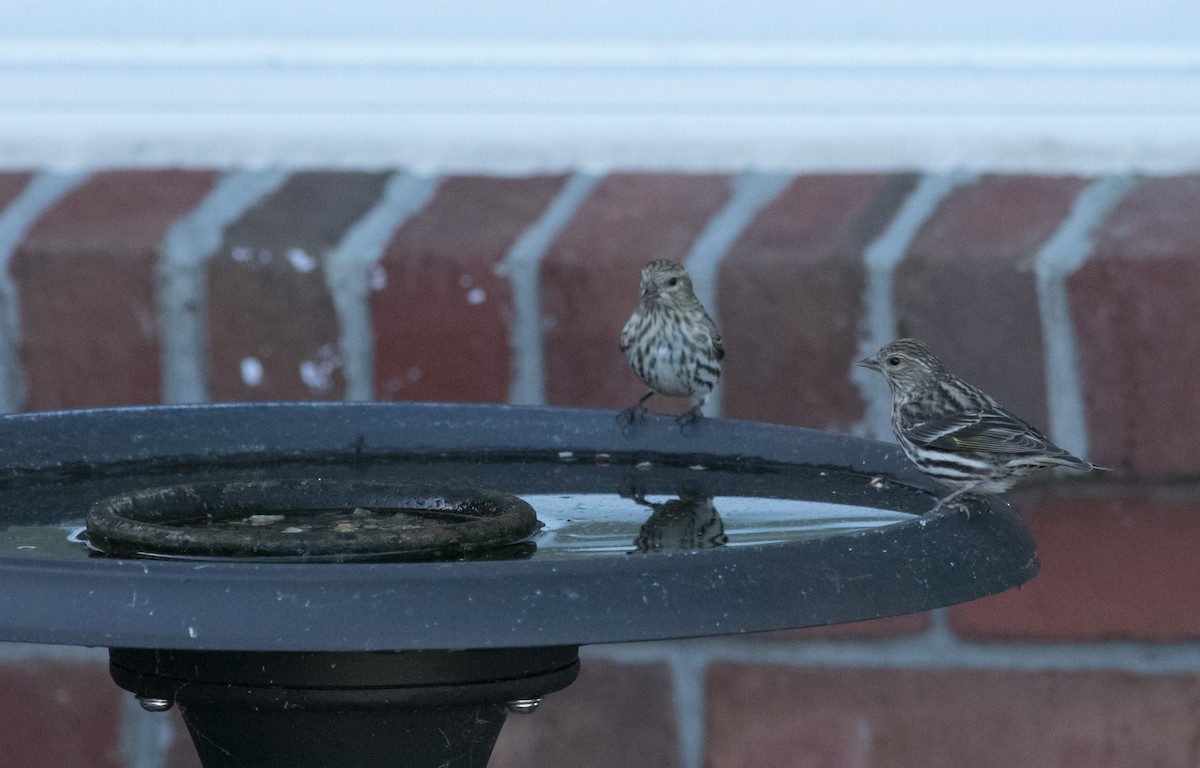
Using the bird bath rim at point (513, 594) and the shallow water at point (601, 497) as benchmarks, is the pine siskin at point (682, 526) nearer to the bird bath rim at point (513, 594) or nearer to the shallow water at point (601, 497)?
the shallow water at point (601, 497)

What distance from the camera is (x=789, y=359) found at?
2051 mm

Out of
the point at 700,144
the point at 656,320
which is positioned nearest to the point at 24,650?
the point at 656,320

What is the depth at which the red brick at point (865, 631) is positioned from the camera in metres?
2.08

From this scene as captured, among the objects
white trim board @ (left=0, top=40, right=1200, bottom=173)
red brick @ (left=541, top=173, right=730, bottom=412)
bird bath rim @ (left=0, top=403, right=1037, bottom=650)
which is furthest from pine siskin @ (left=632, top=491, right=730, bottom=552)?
white trim board @ (left=0, top=40, right=1200, bottom=173)

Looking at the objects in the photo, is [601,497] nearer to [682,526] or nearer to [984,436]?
[682,526]

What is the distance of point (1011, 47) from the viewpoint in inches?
96.7

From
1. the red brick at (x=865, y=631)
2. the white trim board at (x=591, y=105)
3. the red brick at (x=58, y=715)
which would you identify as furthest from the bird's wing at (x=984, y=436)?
the red brick at (x=58, y=715)

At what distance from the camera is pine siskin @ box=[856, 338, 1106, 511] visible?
1.64 metres

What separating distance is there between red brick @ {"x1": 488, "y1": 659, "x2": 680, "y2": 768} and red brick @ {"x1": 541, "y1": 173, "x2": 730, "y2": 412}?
1.08ft

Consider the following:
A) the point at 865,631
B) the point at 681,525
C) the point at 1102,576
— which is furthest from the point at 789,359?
the point at 681,525

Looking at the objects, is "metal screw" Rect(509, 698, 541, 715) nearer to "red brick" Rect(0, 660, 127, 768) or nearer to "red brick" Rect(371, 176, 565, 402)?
"red brick" Rect(371, 176, 565, 402)

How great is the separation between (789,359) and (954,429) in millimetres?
359

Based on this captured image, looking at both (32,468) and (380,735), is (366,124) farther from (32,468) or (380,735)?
(380,735)

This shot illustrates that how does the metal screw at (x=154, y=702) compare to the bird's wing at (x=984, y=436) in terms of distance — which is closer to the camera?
the metal screw at (x=154, y=702)
